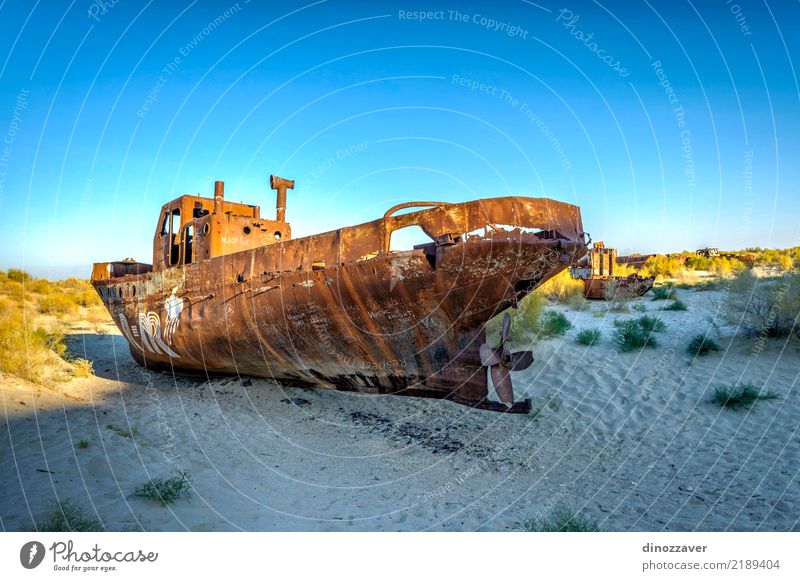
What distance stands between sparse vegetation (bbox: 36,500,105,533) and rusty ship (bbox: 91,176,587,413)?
8.44ft

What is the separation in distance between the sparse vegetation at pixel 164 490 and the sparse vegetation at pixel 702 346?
22.9ft

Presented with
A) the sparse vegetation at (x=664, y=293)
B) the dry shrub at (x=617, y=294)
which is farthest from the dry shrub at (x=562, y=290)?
the sparse vegetation at (x=664, y=293)

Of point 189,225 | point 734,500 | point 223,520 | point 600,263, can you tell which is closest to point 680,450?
point 734,500

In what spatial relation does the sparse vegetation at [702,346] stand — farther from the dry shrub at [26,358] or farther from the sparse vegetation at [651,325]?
the dry shrub at [26,358]

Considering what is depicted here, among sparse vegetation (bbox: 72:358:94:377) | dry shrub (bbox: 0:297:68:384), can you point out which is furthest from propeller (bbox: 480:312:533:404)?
sparse vegetation (bbox: 72:358:94:377)

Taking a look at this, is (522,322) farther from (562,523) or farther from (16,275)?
(16,275)

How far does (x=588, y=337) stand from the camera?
7.88 m

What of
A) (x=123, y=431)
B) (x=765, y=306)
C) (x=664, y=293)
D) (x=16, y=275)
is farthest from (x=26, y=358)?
(x=16, y=275)

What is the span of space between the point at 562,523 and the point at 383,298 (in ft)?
7.94

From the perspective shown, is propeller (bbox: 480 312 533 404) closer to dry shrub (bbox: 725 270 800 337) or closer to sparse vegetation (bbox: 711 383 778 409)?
sparse vegetation (bbox: 711 383 778 409)

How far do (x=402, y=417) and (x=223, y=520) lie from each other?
9.89ft

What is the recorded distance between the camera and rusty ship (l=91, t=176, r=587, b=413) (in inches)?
152

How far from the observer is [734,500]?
11.7 ft
